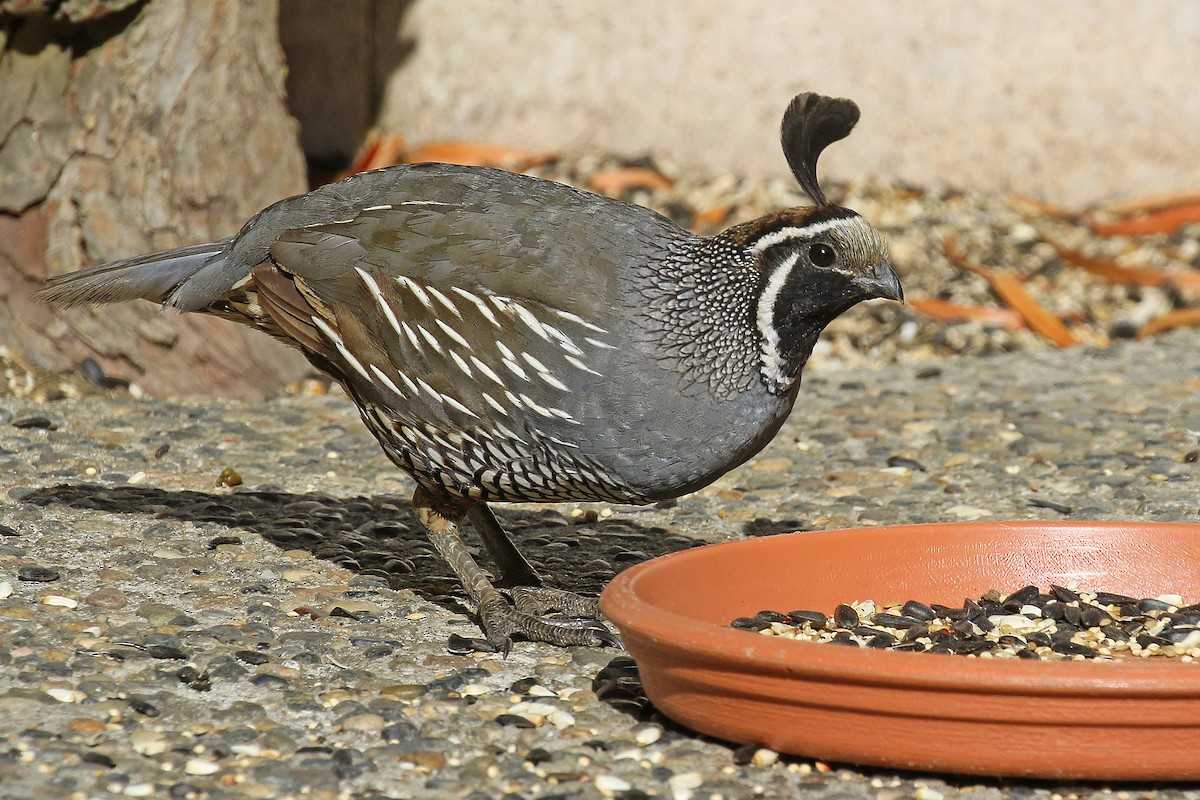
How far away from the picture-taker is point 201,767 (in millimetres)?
3473

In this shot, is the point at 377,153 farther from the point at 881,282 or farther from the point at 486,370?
the point at 881,282

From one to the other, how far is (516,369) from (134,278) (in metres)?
1.71

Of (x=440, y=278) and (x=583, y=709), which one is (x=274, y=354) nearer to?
(x=440, y=278)

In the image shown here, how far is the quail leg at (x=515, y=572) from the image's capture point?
4785mm

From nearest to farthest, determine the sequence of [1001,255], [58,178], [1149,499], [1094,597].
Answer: [1094,597] → [1149,499] → [58,178] → [1001,255]

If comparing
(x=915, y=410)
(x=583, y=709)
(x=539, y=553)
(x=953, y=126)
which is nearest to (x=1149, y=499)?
(x=915, y=410)

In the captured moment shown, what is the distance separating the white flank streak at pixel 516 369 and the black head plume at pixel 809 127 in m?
1.07

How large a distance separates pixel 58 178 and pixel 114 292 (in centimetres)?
199

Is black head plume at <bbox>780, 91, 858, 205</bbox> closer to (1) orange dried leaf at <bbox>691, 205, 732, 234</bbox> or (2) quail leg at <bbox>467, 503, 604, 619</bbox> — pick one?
(2) quail leg at <bbox>467, 503, 604, 619</bbox>

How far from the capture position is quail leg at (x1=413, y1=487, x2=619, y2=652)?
4.48 metres

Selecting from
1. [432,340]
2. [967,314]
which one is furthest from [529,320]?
[967,314]

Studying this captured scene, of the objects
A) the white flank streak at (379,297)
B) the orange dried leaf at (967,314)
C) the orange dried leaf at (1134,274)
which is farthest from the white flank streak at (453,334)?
the orange dried leaf at (1134,274)

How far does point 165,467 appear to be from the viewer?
6156 millimetres

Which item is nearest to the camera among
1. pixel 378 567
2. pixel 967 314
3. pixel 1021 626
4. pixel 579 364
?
pixel 1021 626
